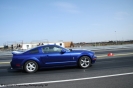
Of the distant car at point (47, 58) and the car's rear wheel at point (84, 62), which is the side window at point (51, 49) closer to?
the distant car at point (47, 58)

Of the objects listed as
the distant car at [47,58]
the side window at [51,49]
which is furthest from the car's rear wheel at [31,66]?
the side window at [51,49]

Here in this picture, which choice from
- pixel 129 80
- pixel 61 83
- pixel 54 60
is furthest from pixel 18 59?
pixel 129 80

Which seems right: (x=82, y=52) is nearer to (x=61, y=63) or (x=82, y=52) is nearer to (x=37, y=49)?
(x=61, y=63)

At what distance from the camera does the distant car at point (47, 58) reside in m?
7.18

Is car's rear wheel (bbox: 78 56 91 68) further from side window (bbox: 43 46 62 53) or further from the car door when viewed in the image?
side window (bbox: 43 46 62 53)

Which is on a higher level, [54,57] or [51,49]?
[51,49]

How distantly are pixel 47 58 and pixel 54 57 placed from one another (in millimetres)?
365

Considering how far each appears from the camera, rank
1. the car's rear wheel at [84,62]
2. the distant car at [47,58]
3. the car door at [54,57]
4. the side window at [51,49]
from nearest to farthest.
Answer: the distant car at [47,58] → the car door at [54,57] → the side window at [51,49] → the car's rear wheel at [84,62]

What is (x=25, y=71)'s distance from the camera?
7285 millimetres

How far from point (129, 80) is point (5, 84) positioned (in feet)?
15.4

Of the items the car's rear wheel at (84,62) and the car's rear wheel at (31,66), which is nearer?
the car's rear wheel at (31,66)

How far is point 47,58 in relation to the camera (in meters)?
7.29

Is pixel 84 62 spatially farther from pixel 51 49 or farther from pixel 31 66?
pixel 31 66

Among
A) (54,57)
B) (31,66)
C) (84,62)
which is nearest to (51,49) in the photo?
(54,57)
